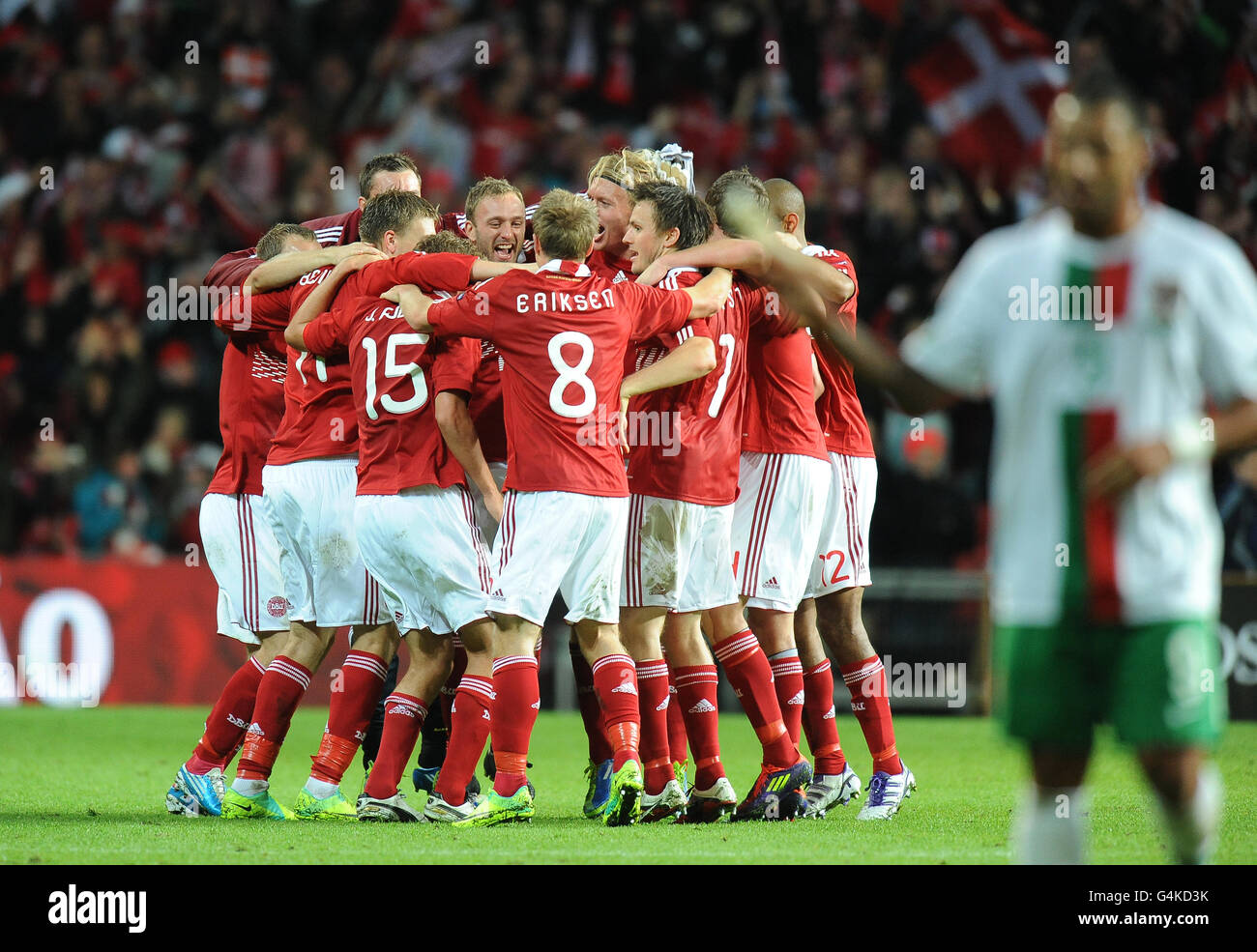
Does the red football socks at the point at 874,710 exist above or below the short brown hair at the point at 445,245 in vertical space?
below

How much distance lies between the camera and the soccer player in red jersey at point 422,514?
254 inches

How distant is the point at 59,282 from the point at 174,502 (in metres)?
2.61

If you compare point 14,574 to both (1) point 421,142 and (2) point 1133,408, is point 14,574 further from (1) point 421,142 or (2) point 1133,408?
(2) point 1133,408

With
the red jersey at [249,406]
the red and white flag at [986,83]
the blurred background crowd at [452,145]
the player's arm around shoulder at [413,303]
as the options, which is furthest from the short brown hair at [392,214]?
the red and white flag at [986,83]

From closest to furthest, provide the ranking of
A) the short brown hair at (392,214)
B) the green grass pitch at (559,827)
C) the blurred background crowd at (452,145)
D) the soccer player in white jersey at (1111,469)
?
the soccer player in white jersey at (1111,469), the green grass pitch at (559,827), the short brown hair at (392,214), the blurred background crowd at (452,145)

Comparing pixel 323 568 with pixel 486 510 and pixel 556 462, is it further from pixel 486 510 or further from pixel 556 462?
pixel 556 462

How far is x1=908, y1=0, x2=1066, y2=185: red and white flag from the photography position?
15.6 metres

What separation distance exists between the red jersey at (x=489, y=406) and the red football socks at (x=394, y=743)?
1.13 meters

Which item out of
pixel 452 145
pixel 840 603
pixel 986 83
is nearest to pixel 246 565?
pixel 840 603

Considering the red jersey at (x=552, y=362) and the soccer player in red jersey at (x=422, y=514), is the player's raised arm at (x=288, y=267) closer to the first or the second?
the soccer player in red jersey at (x=422, y=514)

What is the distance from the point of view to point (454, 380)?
646cm

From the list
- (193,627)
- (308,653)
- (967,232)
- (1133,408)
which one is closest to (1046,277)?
(1133,408)

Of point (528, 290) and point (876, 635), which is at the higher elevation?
point (528, 290)
